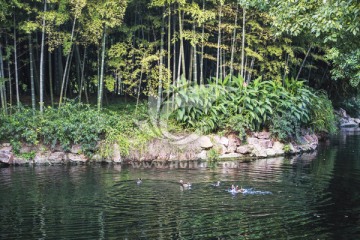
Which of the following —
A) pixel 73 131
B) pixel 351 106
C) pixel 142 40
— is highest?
pixel 142 40

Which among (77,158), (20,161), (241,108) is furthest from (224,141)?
(20,161)

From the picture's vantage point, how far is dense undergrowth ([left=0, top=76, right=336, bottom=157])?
16.2m

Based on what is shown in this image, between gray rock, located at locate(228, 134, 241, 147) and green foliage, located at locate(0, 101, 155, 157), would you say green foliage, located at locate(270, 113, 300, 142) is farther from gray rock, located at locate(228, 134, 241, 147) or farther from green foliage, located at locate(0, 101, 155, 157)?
green foliage, located at locate(0, 101, 155, 157)

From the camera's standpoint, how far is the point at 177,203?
10000mm

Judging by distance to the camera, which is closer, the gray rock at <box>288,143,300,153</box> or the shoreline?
the shoreline

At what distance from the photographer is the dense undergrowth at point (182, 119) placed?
16172 mm

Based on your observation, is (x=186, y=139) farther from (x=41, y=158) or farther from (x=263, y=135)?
(x=41, y=158)

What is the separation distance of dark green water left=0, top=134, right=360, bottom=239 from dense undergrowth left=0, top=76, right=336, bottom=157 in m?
1.46

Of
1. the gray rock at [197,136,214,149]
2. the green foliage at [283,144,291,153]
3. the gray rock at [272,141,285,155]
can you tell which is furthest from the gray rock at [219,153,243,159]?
the green foliage at [283,144,291,153]

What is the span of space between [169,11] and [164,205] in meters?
9.73

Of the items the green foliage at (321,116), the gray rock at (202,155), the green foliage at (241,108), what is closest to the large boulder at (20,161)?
the green foliage at (241,108)

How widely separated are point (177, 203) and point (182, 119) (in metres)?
7.72

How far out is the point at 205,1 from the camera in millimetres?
18859

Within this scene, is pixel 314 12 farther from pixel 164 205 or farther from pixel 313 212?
pixel 164 205
